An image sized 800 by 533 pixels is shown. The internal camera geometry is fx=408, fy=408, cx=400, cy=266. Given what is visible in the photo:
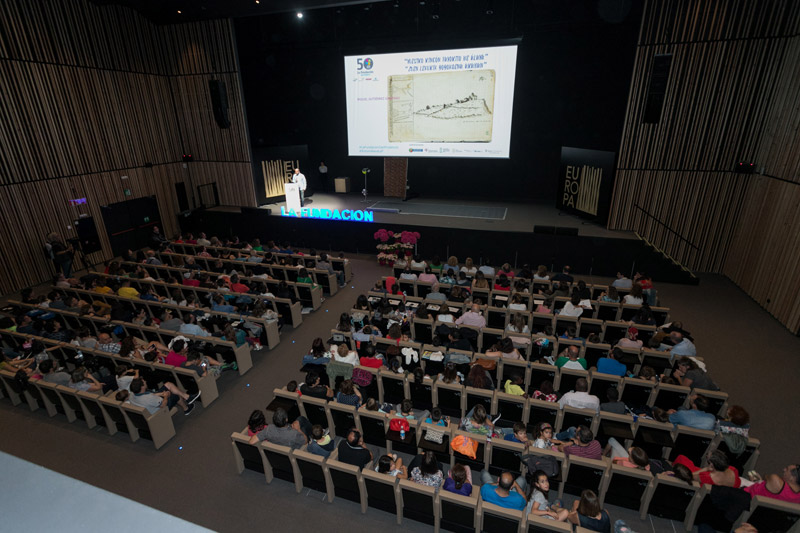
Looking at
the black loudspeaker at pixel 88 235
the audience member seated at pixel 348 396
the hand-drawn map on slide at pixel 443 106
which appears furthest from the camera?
the hand-drawn map on slide at pixel 443 106

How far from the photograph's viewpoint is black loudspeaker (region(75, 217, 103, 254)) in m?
12.1

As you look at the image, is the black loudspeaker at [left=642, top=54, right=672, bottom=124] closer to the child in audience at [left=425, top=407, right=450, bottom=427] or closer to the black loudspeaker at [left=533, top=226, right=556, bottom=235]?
the black loudspeaker at [left=533, top=226, right=556, bottom=235]

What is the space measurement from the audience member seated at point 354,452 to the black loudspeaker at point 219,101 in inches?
533

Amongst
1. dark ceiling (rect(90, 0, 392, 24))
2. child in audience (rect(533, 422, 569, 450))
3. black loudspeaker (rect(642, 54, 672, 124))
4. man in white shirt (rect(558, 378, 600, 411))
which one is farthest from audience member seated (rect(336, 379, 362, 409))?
dark ceiling (rect(90, 0, 392, 24))

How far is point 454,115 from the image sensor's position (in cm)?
1359

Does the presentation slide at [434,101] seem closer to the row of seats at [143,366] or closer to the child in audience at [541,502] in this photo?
the row of seats at [143,366]

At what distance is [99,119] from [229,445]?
12.0 meters

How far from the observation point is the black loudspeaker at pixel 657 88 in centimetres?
1027

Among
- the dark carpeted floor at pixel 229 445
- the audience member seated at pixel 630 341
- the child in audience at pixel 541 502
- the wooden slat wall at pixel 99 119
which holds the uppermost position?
the wooden slat wall at pixel 99 119

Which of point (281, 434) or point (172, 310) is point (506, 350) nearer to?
point (281, 434)

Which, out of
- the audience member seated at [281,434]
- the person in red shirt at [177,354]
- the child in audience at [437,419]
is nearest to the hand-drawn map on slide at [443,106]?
the person in red shirt at [177,354]

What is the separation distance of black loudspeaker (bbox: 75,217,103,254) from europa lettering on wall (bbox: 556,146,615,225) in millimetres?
14715

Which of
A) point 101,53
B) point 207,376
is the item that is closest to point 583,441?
point 207,376

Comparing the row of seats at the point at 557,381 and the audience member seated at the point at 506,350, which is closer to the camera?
the row of seats at the point at 557,381
